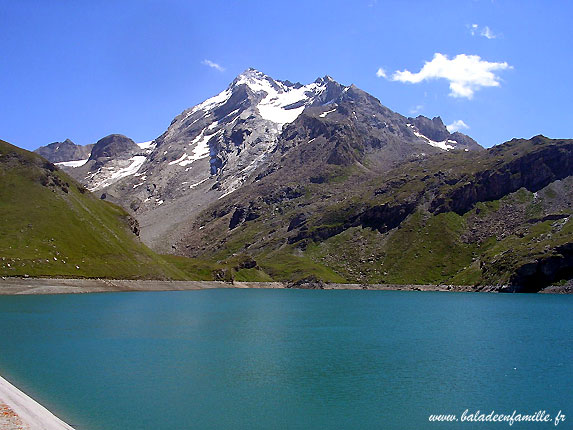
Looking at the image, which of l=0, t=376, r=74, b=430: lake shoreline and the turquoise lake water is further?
the turquoise lake water

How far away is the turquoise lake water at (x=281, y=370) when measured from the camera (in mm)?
42938

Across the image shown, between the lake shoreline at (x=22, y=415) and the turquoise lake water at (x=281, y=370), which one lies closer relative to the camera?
the lake shoreline at (x=22, y=415)

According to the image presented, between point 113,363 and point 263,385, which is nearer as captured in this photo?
point 263,385

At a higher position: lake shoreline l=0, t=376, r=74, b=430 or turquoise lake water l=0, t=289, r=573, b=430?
lake shoreline l=0, t=376, r=74, b=430

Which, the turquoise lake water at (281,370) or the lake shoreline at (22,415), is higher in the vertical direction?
the lake shoreline at (22,415)

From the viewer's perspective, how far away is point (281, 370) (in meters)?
59.9

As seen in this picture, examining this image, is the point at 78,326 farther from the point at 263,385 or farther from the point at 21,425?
the point at 21,425

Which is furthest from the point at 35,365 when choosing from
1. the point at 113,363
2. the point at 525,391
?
the point at 525,391

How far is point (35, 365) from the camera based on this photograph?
60.1 m

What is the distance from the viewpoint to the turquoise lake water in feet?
141

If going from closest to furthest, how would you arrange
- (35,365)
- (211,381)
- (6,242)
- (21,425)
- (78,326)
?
(21,425) → (211,381) → (35,365) → (78,326) → (6,242)

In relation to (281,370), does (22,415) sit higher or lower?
higher

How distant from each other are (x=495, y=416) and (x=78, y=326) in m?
78.6

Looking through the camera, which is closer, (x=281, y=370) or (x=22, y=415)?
(x=22, y=415)
